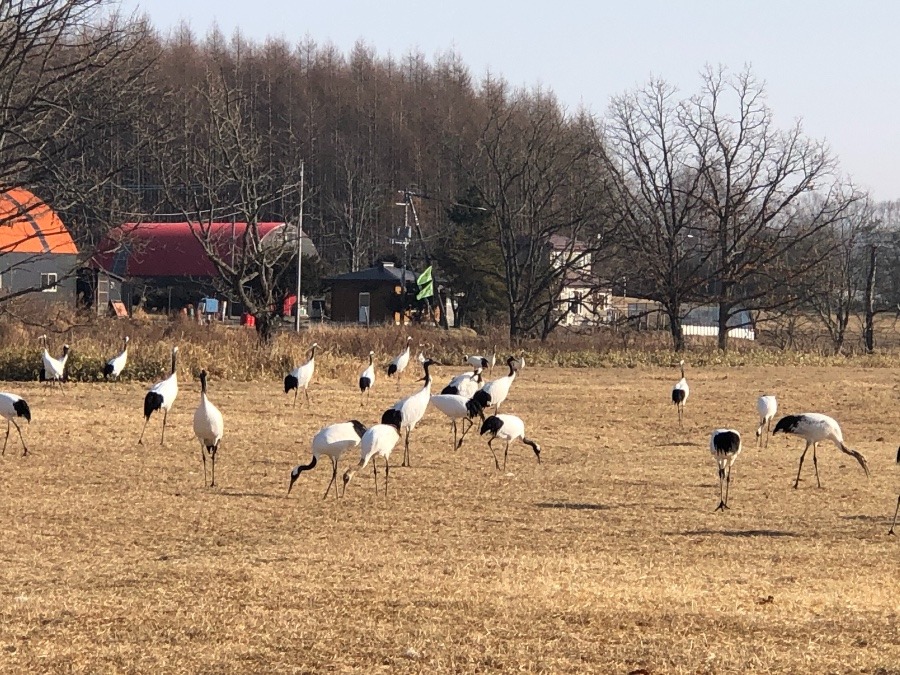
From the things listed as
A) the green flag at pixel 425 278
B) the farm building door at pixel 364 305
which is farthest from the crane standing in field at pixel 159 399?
the farm building door at pixel 364 305

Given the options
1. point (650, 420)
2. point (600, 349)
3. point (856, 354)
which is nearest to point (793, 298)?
point (856, 354)

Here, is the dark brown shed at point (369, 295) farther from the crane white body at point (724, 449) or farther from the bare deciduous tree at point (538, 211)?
the crane white body at point (724, 449)

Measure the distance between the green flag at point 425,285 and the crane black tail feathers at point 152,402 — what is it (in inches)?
1666

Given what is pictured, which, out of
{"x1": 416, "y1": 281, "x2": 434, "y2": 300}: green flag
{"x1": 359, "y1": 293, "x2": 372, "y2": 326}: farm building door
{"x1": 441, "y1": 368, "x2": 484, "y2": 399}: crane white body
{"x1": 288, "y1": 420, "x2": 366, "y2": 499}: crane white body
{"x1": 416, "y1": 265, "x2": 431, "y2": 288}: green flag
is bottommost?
{"x1": 288, "y1": 420, "x2": 366, "y2": 499}: crane white body

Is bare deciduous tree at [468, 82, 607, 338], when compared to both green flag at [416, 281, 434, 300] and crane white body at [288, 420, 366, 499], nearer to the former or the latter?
green flag at [416, 281, 434, 300]

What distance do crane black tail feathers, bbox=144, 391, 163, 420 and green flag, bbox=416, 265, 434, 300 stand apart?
4230 centimetres

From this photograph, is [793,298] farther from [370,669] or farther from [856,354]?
[370,669]

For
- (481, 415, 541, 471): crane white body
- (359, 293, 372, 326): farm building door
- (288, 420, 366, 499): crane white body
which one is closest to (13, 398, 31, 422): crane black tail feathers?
(288, 420, 366, 499): crane white body

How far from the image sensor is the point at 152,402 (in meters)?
17.9

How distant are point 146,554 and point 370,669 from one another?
4171 mm

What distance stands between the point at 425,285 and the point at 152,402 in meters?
43.9

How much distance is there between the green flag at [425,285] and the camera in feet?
198

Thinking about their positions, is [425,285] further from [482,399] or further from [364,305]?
[482,399]

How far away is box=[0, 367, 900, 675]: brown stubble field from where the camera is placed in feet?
23.2
